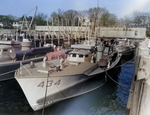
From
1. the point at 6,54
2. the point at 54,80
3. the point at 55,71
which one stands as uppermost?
the point at 6,54

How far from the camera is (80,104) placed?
1235cm

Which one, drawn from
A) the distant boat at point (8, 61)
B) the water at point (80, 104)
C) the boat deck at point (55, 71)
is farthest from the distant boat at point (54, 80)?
the distant boat at point (8, 61)

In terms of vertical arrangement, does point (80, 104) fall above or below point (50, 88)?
below

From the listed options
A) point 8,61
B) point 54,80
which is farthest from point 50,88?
point 8,61

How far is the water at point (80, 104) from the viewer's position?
1140cm

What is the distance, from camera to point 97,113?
11.2m

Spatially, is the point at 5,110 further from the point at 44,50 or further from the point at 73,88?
the point at 44,50

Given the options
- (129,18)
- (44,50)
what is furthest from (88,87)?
(129,18)

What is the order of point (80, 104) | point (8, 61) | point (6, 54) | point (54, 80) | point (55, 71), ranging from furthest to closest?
point (6, 54) < point (8, 61) < point (80, 104) < point (55, 71) < point (54, 80)

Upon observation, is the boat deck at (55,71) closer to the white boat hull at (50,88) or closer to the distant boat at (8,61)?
the white boat hull at (50,88)

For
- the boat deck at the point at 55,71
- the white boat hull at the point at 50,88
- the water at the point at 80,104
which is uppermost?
the boat deck at the point at 55,71

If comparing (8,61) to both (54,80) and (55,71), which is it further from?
(54,80)

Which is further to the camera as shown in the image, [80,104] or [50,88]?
[80,104]

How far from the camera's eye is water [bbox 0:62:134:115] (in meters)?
11.4
